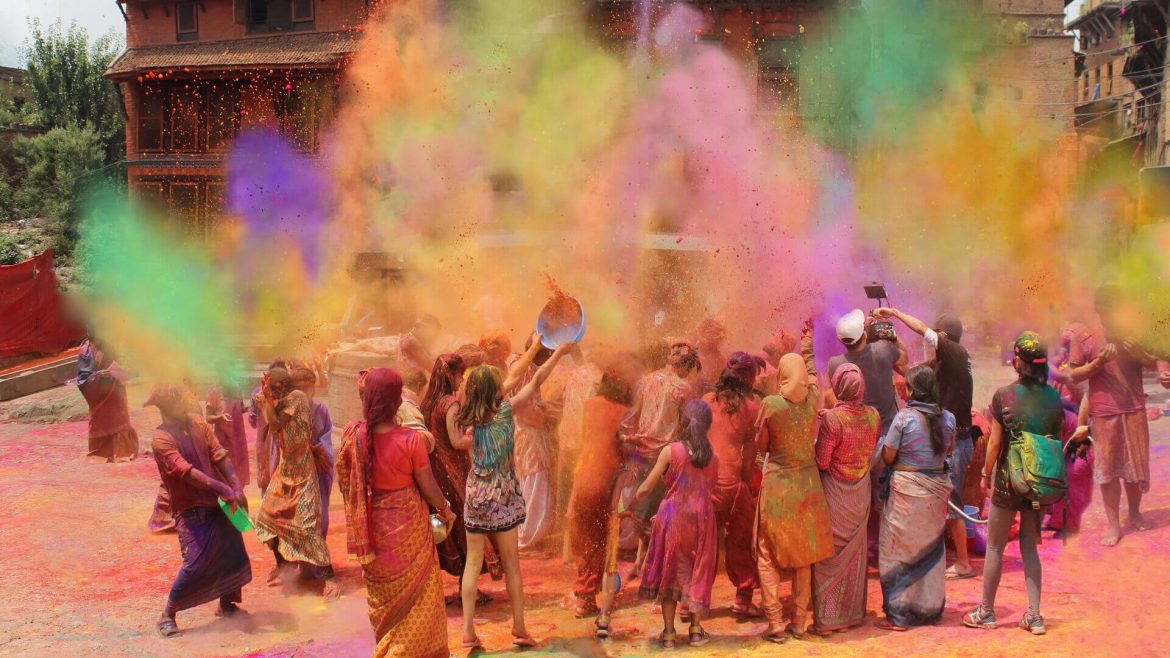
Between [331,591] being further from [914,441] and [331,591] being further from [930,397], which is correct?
[930,397]

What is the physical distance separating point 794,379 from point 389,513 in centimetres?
243

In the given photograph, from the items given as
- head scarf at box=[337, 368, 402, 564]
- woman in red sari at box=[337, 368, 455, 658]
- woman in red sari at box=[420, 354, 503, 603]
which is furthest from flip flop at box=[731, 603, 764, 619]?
head scarf at box=[337, 368, 402, 564]

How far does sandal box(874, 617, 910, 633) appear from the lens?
226 inches

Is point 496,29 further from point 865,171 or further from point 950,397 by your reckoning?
point 950,397

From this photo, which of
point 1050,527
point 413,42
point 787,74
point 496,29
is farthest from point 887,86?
point 1050,527

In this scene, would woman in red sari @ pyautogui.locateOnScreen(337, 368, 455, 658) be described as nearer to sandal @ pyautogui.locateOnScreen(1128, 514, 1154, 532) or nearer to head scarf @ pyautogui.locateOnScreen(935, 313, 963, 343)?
head scarf @ pyautogui.locateOnScreen(935, 313, 963, 343)

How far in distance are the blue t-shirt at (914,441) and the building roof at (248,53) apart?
2337 centimetres

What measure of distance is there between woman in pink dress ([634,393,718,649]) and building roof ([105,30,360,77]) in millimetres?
23092

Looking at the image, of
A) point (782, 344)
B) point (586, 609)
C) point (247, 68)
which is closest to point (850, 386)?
point (782, 344)

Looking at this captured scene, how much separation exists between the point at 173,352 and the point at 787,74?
18.1 m

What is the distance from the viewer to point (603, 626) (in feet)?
19.3

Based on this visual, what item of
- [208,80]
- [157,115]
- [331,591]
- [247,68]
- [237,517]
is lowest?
[331,591]

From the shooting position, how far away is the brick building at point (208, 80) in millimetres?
27266

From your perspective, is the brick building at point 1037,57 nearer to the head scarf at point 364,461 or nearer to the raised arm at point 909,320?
the raised arm at point 909,320
